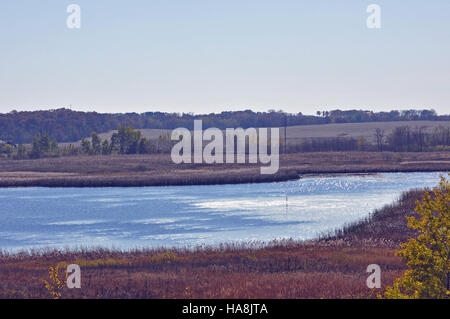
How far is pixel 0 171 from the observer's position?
327 ft

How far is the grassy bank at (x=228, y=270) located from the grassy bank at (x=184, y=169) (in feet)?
146

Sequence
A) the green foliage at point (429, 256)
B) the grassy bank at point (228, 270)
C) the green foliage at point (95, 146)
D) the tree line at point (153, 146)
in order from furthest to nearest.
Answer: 1. the green foliage at point (95, 146)
2. the tree line at point (153, 146)
3. the grassy bank at point (228, 270)
4. the green foliage at point (429, 256)

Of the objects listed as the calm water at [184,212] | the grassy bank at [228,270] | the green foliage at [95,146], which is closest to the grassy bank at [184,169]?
the calm water at [184,212]

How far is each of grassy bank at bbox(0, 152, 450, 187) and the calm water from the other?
168 inches

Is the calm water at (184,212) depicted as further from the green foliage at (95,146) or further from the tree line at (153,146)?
the green foliage at (95,146)

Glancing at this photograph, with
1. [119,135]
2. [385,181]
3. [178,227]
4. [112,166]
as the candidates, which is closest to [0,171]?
[112,166]

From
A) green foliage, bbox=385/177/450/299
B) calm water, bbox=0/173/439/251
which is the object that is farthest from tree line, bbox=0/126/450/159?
green foliage, bbox=385/177/450/299

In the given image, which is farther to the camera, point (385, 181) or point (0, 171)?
point (0, 171)

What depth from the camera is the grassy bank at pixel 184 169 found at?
248 feet

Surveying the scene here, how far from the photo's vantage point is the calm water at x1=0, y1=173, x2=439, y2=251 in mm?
36750
